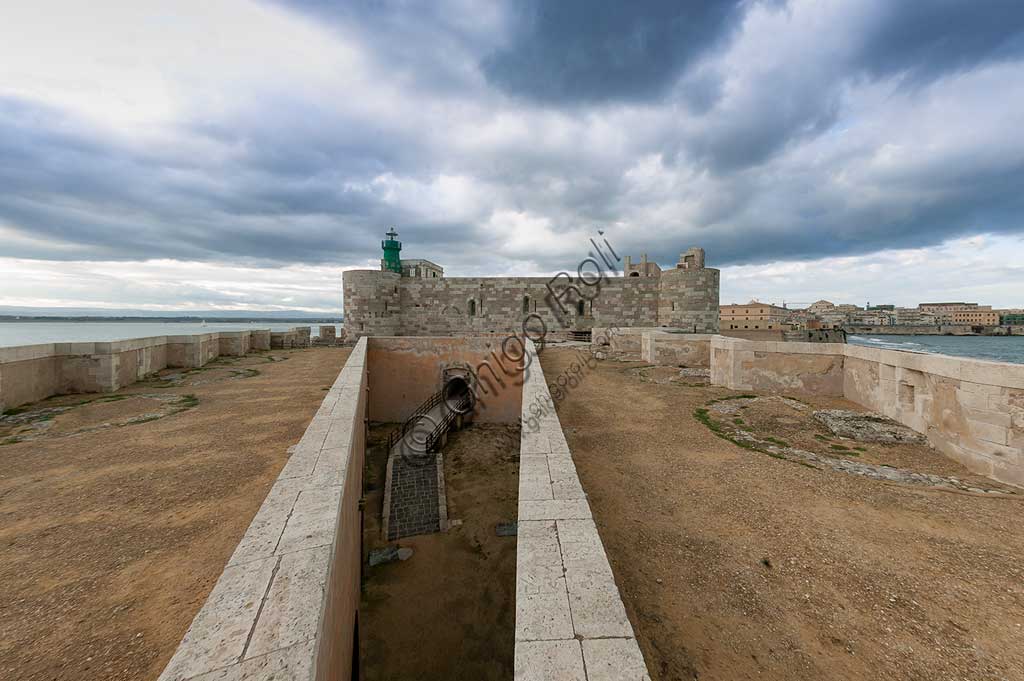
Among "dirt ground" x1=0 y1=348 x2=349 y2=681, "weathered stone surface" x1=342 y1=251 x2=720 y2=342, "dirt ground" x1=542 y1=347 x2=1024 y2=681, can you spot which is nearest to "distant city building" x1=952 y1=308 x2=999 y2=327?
"weathered stone surface" x1=342 y1=251 x2=720 y2=342

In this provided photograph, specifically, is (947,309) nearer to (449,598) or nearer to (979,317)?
(979,317)

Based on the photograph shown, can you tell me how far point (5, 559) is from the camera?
9.61 feet

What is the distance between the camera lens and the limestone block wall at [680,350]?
1262cm

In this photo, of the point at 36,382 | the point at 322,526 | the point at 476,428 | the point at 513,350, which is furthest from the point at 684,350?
the point at 36,382

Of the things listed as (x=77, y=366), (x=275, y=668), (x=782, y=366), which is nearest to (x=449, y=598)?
(x=275, y=668)

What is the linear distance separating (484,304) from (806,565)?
70.8ft

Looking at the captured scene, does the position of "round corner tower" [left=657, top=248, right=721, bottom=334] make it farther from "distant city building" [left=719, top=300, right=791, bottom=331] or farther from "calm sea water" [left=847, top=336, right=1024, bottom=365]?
"distant city building" [left=719, top=300, right=791, bottom=331]

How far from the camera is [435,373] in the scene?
1323 centimetres

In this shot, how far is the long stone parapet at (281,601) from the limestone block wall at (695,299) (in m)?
20.2

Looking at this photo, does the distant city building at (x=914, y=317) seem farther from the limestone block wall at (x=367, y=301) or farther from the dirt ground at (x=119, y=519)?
the dirt ground at (x=119, y=519)

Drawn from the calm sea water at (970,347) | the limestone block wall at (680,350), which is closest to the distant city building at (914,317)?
the calm sea water at (970,347)

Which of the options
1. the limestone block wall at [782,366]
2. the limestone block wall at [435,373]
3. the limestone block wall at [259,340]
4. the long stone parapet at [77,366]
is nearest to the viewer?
the long stone parapet at [77,366]

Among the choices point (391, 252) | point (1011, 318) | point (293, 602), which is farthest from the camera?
Result: point (1011, 318)

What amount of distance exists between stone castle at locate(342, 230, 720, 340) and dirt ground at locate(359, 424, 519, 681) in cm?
1553
